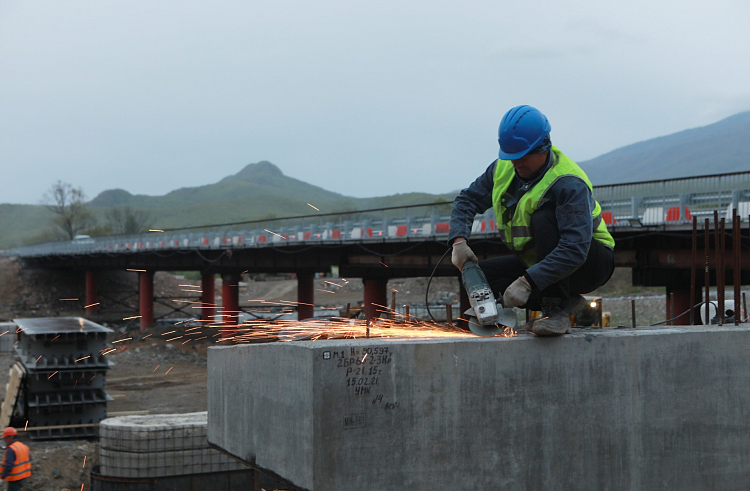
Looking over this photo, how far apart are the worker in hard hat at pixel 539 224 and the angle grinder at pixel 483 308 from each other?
80mm

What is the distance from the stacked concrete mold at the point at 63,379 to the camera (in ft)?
43.8

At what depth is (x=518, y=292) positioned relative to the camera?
414 centimetres

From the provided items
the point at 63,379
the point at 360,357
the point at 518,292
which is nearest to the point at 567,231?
the point at 518,292

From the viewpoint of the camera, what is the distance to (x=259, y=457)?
4.11m

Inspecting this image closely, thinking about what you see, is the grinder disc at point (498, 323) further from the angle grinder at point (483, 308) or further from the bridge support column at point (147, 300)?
the bridge support column at point (147, 300)

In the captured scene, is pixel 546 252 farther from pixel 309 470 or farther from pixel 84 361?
pixel 84 361

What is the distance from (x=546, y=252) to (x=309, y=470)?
1966 mm

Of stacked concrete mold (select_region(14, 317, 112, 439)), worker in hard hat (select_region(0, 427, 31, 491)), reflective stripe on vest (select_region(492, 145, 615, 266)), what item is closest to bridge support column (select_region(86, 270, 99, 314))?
stacked concrete mold (select_region(14, 317, 112, 439))

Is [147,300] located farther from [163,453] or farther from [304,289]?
[163,453]

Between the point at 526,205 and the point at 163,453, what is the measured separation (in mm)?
7290

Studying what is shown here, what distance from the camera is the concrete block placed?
11.8 ft

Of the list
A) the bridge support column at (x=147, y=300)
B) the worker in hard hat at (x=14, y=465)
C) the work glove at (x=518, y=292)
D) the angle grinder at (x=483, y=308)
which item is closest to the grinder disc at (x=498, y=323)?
the angle grinder at (x=483, y=308)

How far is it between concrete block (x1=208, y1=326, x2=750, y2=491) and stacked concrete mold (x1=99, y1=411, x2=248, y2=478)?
16.9ft

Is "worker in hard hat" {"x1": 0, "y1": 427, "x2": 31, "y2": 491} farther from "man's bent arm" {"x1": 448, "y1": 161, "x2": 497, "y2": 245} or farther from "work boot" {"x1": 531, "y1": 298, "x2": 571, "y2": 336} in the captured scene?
"work boot" {"x1": 531, "y1": 298, "x2": 571, "y2": 336}
